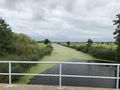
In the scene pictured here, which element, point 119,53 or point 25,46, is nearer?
point 119,53

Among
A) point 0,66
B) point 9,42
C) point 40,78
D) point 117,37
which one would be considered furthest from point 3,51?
point 117,37

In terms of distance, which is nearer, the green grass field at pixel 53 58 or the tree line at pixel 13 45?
the green grass field at pixel 53 58

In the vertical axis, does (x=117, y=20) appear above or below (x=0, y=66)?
above

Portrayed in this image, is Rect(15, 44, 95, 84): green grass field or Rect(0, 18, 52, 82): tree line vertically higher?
Rect(0, 18, 52, 82): tree line

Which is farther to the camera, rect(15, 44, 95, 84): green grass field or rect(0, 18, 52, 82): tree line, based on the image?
rect(0, 18, 52, 82): tree line

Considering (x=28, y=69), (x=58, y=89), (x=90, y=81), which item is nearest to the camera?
(x=58, y=89)

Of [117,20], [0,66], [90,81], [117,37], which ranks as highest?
[117,20]

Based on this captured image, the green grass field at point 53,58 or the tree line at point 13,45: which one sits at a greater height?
the tree line at point 13,45

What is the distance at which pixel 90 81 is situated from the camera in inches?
874

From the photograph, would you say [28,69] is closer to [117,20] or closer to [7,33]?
[7,33]

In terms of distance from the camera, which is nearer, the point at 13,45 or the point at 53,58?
the point at 13,45

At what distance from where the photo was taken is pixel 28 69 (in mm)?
25250

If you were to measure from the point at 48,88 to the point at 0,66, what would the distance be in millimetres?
10728

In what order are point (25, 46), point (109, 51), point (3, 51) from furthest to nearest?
point (109, 51), point (25, 46), point (3, 51)
